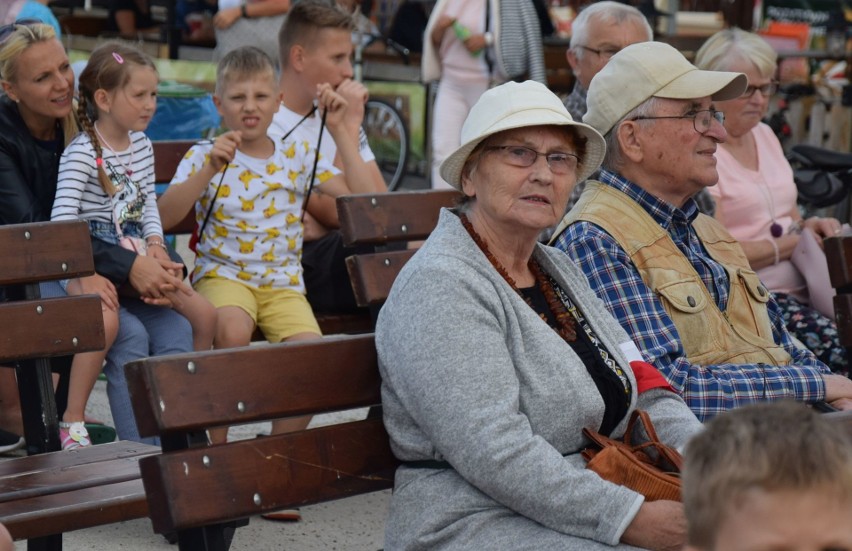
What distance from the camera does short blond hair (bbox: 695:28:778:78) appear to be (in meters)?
5.11

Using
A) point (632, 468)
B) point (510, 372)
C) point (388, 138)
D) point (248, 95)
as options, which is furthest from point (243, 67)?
point (388, 138)

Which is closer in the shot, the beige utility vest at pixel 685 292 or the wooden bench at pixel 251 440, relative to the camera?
the wooden bench at pixel 251 440

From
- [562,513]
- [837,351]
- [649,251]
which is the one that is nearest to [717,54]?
[837,351]

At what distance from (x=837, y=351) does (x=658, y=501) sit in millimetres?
2176

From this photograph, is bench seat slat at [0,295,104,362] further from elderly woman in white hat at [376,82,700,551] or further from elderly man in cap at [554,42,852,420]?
elderly man in cap at [554,42,852,420]

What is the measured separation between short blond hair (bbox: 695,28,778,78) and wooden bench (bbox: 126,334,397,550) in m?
2.69

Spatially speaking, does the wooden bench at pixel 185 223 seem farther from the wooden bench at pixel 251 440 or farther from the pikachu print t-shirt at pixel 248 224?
the wooden bench at pixel 251 440

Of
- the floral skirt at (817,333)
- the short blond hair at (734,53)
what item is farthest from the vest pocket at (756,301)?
the short blond hair at (734,53)

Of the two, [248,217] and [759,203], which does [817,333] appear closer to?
[759,203]

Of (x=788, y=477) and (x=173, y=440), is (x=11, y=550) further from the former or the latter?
(x=788, y=477)

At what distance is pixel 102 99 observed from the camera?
4480mm

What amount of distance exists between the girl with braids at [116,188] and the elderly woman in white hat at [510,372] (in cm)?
152

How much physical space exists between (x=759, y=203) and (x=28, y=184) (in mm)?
2649

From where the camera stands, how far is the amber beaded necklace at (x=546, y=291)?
2.93m
